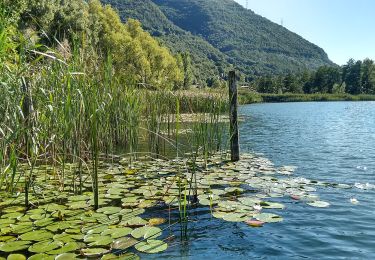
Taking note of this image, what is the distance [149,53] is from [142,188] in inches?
1554

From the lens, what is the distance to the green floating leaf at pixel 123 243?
395 centimetres

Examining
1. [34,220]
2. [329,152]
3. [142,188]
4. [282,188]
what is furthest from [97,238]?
[329,152]

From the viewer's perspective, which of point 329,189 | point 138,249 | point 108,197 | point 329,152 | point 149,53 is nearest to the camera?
point 138,249

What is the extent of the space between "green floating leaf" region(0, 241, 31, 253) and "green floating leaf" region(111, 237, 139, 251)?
966 millimetres

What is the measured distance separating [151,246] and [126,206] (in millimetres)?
1492

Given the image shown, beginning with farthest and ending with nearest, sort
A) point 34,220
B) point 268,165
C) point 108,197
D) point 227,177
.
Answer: point 268,165
point 227,177
point 108,197
point 34,220

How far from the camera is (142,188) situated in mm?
6336

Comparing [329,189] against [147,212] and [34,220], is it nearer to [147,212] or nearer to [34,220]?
[147,212]

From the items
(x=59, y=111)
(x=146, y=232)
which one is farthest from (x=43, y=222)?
(x=59, y=111)

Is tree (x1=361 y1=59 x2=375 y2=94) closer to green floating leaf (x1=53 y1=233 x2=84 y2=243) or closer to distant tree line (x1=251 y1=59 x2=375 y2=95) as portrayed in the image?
distant tree line (x1=251 y1=59 x2=375 y2=95)

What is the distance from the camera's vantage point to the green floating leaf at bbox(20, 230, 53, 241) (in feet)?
13.6

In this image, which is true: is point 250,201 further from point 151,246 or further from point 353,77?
point 353,77

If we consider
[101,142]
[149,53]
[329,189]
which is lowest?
[329,189]

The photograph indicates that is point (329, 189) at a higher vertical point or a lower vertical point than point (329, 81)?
lower
